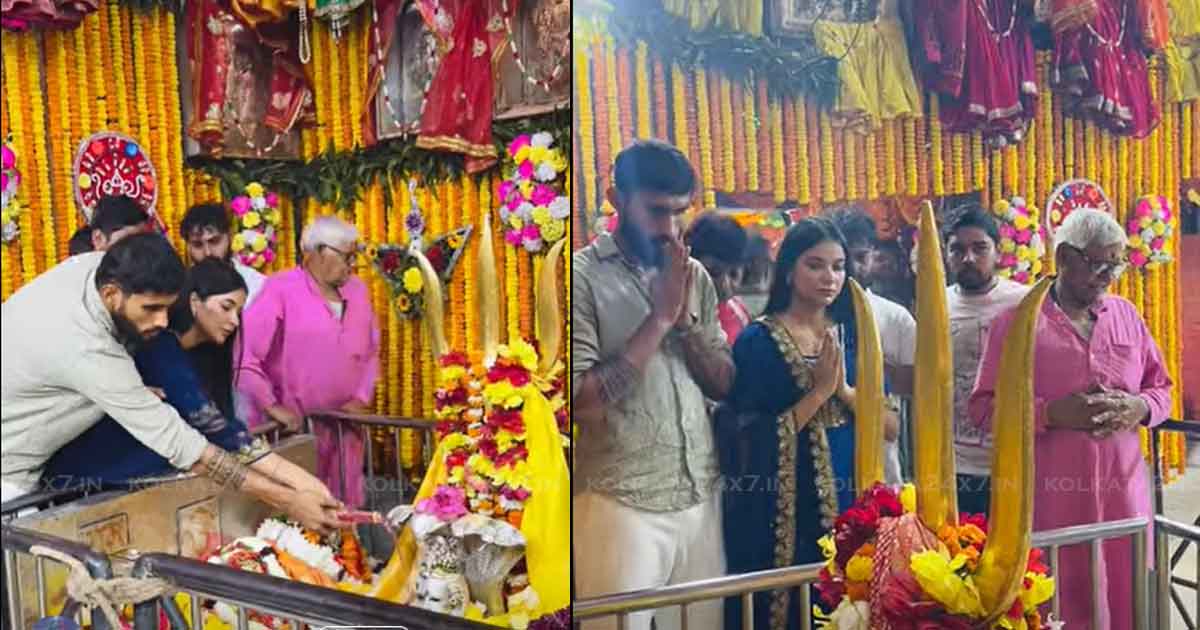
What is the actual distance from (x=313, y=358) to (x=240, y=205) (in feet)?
1.27

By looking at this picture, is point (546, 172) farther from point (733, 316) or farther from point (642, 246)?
point (733, 316)

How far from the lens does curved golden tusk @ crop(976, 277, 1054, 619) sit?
1910 millimetres

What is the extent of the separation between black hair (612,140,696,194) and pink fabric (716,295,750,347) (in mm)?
228

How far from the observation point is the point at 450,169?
2.23 m

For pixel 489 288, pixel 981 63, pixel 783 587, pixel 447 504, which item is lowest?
pixel 783 587

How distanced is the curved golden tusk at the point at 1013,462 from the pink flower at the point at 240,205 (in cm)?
161

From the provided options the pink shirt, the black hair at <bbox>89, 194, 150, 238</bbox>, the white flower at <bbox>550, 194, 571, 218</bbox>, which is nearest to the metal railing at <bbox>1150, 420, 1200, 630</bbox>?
the white flower at <bbox>550, 194, 571, 218</bbox>

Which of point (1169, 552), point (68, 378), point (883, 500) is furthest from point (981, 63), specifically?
point (68, 378)

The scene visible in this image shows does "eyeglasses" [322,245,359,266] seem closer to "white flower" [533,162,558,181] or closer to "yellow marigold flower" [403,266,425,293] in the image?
"yellow marigold flower" [403,266,425,293]

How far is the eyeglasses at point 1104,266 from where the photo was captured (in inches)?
74.4

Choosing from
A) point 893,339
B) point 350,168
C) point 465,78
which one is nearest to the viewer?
point 893,339

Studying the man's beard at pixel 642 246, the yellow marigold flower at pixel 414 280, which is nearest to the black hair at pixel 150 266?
the yellow marigold flower at pixel 414 280

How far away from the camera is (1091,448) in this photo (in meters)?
1.90

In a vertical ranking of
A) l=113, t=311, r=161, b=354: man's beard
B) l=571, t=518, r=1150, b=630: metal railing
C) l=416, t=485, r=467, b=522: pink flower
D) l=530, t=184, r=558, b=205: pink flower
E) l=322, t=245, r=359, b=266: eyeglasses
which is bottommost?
l=571, t=518, r=1150, b=630: metal railing
